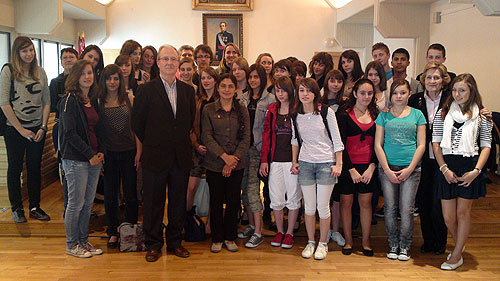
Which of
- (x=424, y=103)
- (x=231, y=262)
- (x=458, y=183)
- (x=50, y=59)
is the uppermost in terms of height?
(x=50, y=59)

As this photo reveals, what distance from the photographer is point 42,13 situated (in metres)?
6.41

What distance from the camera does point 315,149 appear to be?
360 centimetres

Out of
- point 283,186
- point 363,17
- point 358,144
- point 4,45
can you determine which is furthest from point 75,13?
point 358,144

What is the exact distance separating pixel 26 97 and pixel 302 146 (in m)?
2.49

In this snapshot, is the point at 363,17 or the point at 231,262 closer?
the point at 231,262

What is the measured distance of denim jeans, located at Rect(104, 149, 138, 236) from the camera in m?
3.74

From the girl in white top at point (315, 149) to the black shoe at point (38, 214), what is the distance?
2.34 metres

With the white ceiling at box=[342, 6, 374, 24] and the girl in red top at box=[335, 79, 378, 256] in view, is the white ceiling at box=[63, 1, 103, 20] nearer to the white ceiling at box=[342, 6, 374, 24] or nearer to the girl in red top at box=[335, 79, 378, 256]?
the white ceiling at box=[342, 6, 374, 24]

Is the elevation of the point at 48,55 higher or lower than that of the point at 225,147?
higher

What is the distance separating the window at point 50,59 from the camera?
809 cm

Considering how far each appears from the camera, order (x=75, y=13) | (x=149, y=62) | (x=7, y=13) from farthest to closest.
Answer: (x=75, y=13), (x=7, y=13), (x=149, y=62)

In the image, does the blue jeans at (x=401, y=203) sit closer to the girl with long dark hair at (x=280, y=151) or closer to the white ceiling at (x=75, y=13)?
the girl with long dark hair at (x=280, y=151)

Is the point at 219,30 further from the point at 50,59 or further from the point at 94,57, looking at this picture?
the point at 94,57

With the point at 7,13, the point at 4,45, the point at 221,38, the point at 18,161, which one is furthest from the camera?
the point at 221,38
